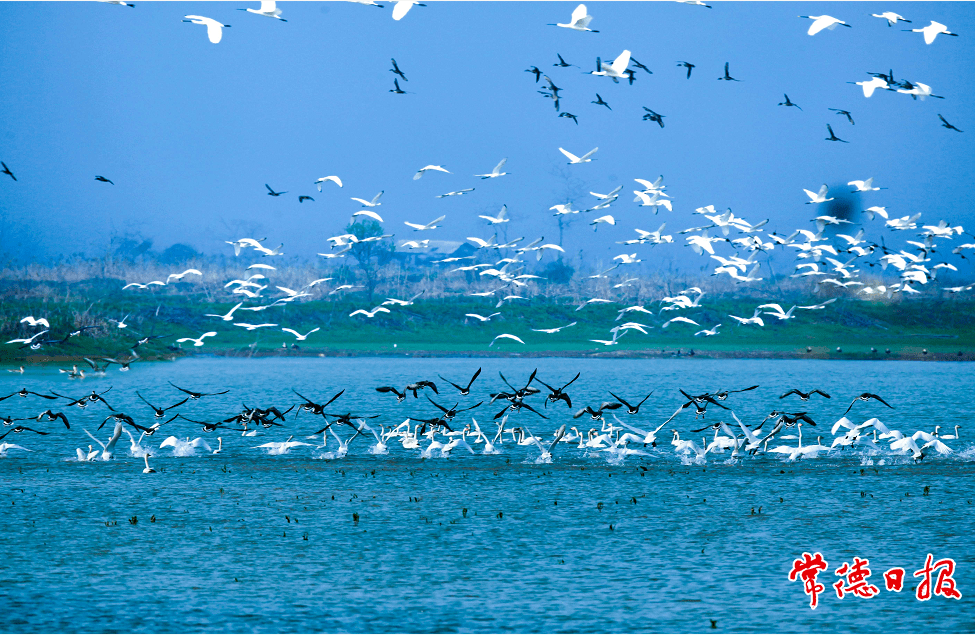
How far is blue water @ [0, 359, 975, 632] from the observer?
53.3ft

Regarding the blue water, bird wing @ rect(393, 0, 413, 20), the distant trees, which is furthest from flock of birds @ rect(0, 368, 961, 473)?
the distant trees

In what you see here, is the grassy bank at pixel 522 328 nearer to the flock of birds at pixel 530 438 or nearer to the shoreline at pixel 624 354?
the shoreline at pixel 624 354

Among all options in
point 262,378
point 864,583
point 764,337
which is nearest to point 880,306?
point 764,337

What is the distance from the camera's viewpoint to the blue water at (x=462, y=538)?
1623 cm

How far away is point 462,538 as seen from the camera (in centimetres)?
2156

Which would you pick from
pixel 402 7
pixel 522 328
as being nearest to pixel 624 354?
pixel 522 328

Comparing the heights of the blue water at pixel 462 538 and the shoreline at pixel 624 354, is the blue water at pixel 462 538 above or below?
below

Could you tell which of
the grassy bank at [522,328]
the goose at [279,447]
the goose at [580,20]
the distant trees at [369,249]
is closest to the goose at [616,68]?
the goose at [580,20]

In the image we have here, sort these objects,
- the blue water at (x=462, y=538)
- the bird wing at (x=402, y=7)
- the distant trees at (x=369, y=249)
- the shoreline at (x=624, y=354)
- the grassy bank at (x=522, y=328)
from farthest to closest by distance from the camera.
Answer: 1. the distant trees at (x=369, y=249)
2. the grassy bank at (x=522, y=328)
3. the shoreline at (x=624, y=354)
4. the bird wing at (x=402, y=7)
5. the blue water at (x=462, y=538)

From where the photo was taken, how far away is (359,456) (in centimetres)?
3375

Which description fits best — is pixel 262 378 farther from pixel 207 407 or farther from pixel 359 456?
pixel 359 456

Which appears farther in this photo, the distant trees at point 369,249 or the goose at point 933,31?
the distant trees at point 369,249

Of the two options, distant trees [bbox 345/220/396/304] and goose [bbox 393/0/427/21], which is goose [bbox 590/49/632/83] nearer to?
goose [bbox 393/0/427/21]

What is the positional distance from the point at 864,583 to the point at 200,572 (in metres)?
10.9
